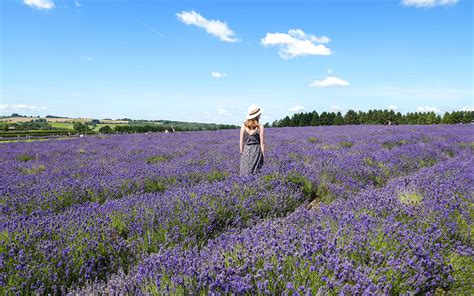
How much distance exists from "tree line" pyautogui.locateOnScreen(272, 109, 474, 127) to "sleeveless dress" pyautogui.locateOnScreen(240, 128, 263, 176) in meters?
43.2

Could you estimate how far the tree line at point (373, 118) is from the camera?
145 feet

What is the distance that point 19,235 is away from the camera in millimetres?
A: 2699

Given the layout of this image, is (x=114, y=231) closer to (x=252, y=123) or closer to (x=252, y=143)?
(x=252, y=143)

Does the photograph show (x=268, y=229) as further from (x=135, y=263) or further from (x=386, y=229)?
(x=135, y=263)

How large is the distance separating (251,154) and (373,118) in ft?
156

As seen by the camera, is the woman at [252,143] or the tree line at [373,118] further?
the tree line at [373,118]

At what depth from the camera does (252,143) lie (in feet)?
17.8

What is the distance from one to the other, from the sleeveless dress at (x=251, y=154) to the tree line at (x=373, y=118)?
43174 millimetres

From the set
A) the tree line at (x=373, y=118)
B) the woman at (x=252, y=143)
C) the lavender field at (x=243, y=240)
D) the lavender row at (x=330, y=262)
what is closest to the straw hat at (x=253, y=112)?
the woman at (x=252, y=143)

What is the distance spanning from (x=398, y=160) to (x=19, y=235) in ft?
21.4

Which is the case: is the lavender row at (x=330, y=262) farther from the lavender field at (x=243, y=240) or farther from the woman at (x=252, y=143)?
the woman at (x=252, y=143)

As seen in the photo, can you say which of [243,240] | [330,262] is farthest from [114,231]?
[330,262]

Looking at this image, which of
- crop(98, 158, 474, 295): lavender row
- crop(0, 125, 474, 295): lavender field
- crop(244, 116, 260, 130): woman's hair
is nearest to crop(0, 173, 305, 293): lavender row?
crop(0, 125, 474, 295): lavender field

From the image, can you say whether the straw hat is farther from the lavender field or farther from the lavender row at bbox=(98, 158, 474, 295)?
the lavender row at bbox=(98, 158, 474, 295)
